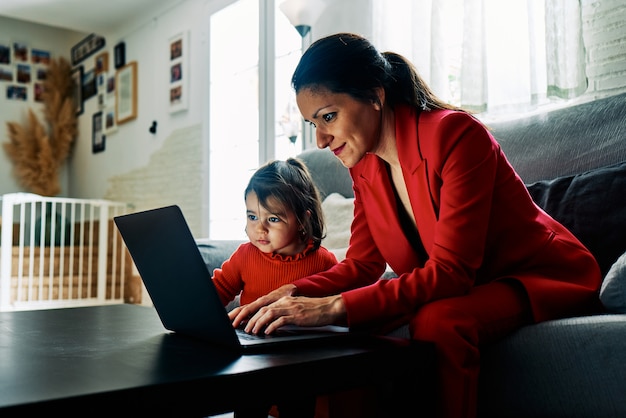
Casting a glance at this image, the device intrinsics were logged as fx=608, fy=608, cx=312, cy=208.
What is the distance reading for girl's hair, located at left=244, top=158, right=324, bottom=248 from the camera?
1690 millimetres

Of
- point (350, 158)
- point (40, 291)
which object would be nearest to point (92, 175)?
point (40, 291)

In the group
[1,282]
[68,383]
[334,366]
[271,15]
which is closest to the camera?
[68,383]

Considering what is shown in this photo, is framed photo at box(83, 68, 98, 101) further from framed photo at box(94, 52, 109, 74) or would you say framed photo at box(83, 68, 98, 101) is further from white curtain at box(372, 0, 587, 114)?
white curtain at box(372, 0, 587, 114)

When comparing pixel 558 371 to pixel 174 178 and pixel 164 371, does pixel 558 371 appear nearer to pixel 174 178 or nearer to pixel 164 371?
pixel 164 371

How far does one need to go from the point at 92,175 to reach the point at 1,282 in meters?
2.19

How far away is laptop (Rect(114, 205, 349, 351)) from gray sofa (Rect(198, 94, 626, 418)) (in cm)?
33

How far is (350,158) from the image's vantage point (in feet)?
4.64

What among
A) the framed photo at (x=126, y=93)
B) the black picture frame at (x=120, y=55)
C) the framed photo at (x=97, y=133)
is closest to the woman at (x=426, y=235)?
the framed photo at (x=126, y=93)

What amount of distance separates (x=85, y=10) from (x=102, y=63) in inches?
35.3

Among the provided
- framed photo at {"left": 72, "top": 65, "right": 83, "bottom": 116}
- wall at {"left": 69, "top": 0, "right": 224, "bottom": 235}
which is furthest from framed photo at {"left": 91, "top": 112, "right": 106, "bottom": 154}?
framed photo at {"left": 72, "top": 65, "right": 83, "bottom": 116}

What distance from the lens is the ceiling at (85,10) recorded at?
552cm

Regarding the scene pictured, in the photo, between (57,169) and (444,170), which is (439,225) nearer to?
(444,170)

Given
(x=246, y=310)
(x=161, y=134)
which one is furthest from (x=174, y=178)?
(x=246, y=310)

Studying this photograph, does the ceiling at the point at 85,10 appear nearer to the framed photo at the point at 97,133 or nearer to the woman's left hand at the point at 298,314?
the framed photo at the point at 97,133
